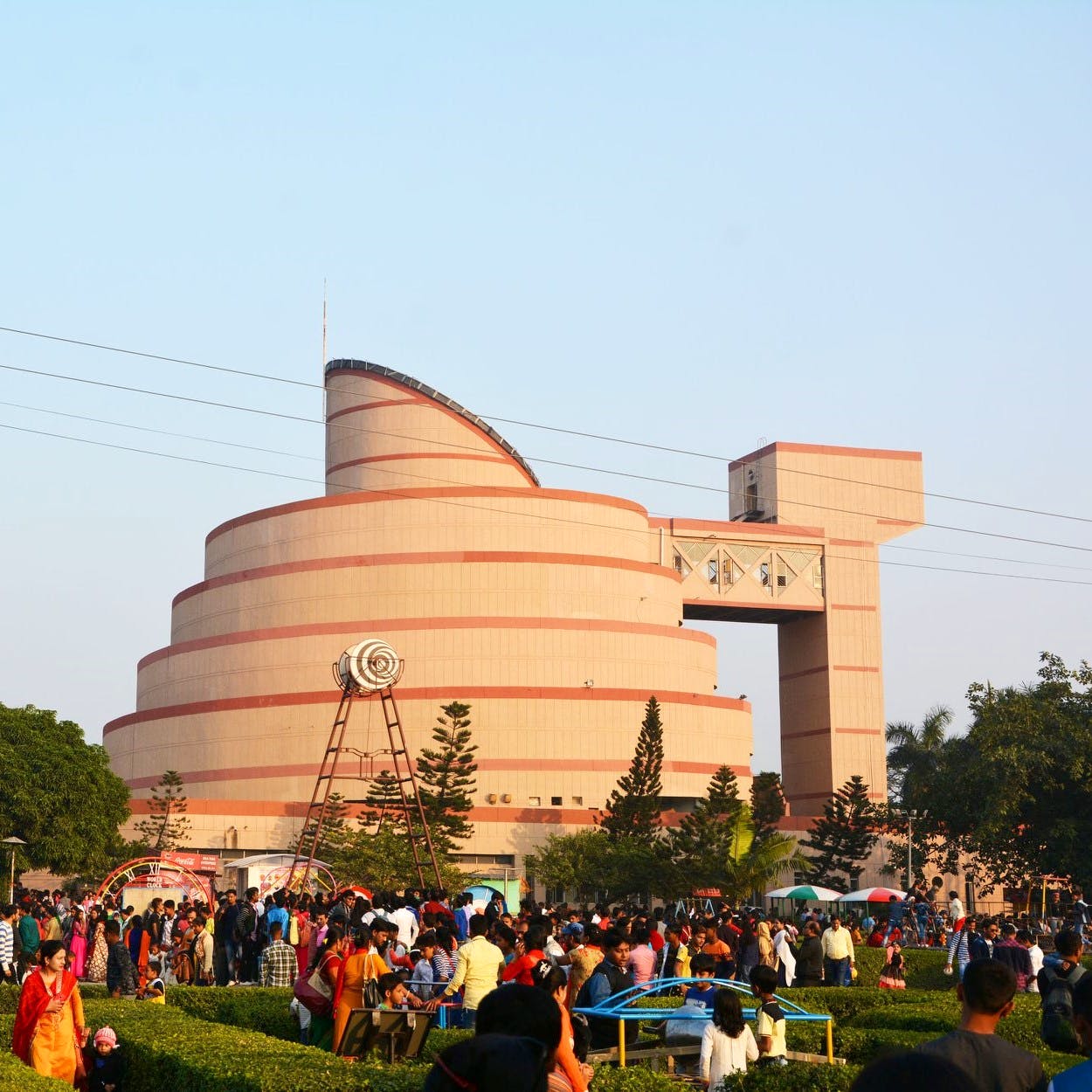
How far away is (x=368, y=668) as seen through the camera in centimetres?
4450

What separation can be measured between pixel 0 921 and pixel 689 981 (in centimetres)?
1247

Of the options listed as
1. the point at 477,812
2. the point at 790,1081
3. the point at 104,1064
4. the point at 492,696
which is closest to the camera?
the point at 790,1081

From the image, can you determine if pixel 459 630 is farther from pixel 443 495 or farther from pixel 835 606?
pixel 835 606

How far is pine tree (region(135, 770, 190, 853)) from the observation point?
57781 millimetres

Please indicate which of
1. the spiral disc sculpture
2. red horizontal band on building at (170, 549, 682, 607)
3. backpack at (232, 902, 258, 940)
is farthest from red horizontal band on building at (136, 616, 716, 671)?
backpack at (232, 902, 258, 940)

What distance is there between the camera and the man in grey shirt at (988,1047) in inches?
221

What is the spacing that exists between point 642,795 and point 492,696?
31.5 feet

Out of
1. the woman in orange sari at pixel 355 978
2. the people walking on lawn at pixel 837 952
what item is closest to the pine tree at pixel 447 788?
the people walking on lawn at pixel 837 952

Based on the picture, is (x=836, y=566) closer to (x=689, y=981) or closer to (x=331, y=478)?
(x=331, y=478)

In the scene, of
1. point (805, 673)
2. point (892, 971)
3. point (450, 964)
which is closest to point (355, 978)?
point (450, 964)

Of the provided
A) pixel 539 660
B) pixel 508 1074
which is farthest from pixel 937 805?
pixel 508 1074

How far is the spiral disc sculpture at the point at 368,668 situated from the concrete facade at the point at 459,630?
53.2ft

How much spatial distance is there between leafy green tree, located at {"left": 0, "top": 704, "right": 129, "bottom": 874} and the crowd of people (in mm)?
23300

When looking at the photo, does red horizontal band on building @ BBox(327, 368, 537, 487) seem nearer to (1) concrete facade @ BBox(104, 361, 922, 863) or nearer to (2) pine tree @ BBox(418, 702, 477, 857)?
(1) concrete facade @ BBox(104, 361, 922, 863)
